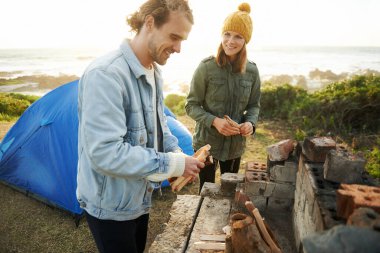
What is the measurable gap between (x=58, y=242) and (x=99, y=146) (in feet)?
9.30

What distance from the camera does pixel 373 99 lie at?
6.59m

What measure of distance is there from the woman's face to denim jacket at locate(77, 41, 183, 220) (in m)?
1.19

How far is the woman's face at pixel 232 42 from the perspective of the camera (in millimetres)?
2711

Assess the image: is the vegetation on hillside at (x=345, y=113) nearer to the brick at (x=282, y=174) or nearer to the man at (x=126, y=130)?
the brick at (x=282, y=174)

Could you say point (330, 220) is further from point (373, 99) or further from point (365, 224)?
point (373, 99)

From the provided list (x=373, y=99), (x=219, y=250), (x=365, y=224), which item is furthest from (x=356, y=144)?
(x=365, y=224)

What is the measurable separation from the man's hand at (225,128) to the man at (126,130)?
3.35 feet

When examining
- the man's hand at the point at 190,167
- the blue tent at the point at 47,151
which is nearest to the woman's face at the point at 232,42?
the man's hand at the point at 190,167

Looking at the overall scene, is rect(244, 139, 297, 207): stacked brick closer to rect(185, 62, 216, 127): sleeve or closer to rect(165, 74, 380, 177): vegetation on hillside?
rect(185, 62, 216, 127): sleeve

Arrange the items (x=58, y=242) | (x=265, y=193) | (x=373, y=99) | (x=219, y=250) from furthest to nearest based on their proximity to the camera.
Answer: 1. (x=373, y=99)
2. (x=58, y=242)
3. (x=265, y=193)
4. (x=219, y=250)

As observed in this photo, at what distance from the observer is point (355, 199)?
52.9 inches

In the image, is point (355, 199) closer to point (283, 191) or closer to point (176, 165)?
point (176, 165)

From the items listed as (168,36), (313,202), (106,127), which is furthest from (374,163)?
(106,127)

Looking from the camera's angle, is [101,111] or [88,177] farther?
[88,177]
